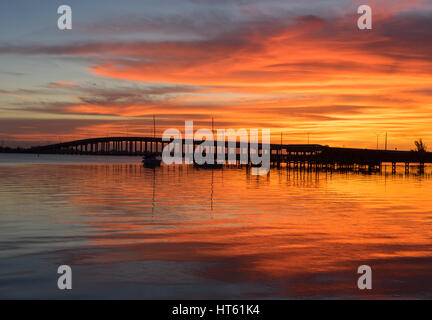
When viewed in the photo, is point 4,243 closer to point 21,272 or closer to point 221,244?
point 21,272

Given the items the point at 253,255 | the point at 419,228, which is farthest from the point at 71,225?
the point at 419,228

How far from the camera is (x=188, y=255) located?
60.7 feet

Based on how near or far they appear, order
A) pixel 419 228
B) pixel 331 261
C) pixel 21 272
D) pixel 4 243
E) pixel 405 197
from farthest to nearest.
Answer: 1. pixel 405 197
2. pixel 419 228
3. pixel 4 243
4. pixel 331 261
5. pixel 21 272

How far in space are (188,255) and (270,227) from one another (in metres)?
7.93

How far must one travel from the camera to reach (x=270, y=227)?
25.5 m

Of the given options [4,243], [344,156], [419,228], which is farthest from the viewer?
[344,156]

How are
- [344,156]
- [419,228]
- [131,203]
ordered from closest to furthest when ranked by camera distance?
[419,228]
[131,203]
[344,156]

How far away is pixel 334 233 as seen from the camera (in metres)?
23.7
